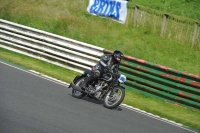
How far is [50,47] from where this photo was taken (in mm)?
17594

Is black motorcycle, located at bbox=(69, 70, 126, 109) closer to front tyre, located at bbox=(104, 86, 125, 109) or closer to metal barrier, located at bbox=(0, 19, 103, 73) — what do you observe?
front tyre, located at bbox=(104, 86, 125, 109)

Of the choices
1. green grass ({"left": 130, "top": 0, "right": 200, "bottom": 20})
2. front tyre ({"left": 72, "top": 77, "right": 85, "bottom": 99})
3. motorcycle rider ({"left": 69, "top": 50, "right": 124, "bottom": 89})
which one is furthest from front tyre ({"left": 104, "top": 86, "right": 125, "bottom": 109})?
green grass ({"left": 130, "top": 0, "right": 200, "bottom": 20})

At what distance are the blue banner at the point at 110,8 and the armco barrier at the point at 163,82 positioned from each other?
7343 mm

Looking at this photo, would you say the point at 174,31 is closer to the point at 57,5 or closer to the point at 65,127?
the point at 57,5

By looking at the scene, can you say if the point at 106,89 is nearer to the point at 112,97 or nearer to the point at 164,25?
the point at 112,97

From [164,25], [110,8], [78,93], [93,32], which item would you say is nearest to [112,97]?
[78,93]

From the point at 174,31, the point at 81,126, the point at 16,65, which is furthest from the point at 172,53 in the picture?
the point at 81,126

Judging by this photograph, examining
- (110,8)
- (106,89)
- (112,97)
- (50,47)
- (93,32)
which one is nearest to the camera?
(112,97)

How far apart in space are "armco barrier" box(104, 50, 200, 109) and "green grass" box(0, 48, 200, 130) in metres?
0.21

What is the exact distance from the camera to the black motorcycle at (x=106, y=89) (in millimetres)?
12078

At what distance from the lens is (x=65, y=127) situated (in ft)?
29.1

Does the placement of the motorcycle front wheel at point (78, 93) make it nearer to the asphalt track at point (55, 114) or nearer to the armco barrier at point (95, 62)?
the asphalt track at point (55, 114)

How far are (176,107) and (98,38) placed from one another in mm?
7481

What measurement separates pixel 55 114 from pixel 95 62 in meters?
6.67
